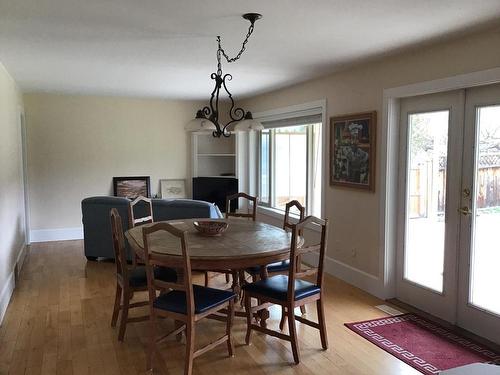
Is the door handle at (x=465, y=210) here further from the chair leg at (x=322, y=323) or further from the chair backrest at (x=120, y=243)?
the chair backrest at (x=120, y=243)

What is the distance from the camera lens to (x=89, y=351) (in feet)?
10.1

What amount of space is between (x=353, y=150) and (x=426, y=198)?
94 centimetres

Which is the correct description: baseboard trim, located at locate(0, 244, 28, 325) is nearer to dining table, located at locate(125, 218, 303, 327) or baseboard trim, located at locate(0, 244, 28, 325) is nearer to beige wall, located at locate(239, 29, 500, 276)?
dining table, located at locate(125, 218, 303, 327)

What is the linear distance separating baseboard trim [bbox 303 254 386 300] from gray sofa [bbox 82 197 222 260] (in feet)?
4.68

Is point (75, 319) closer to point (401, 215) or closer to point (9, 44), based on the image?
point (9, 44)

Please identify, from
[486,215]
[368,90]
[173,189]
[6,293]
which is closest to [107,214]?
[6,293]

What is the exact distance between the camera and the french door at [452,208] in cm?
319

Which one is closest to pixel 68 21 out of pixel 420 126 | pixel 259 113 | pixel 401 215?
pixel 420 126

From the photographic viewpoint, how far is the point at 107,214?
17.3 feet

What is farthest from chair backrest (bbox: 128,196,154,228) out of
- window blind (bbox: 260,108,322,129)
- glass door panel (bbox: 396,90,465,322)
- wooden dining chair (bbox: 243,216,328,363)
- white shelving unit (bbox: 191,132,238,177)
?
white shelving unit (bbox: 191,132,238,177)

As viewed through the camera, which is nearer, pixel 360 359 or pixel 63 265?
pixel 360 359

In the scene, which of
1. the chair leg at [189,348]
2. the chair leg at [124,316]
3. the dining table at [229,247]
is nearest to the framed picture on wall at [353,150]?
the dining table at [229,247]

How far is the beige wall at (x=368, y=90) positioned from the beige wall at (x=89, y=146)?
258 cm

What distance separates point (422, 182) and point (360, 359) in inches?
65.2
